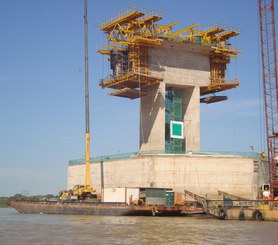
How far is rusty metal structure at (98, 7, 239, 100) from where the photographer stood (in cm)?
7975

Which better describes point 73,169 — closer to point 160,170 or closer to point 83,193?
point 83,193

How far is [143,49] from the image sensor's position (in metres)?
81.2

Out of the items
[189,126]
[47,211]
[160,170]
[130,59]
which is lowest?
[47,211]

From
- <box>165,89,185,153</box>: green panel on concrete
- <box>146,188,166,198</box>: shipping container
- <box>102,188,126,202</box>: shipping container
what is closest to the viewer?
<box>146,188,166,198</box>: shipping container

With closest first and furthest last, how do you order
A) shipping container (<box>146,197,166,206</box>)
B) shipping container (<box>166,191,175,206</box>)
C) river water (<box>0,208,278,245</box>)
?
river water (<box>0,208,278,245</box>)
shipping container (<box>146,197,166,206</box>)
shipping container (<box>166,191,175,206</box>)

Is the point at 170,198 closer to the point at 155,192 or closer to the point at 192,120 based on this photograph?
the point at 155,192

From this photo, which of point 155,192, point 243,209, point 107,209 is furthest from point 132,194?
point 243,209

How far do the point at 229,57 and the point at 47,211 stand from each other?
39.4 metres

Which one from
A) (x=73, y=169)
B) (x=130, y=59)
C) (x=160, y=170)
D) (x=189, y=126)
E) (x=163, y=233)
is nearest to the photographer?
(x=163, y=233)

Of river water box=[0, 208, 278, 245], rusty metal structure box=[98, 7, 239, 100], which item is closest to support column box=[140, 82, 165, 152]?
rusty metal structure box=[98, 7, 239, 100]

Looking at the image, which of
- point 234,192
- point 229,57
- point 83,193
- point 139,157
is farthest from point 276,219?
point 229,57

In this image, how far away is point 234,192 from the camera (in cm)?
7844

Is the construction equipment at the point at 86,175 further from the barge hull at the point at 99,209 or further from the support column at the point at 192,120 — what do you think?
the support column at the point at 192,120

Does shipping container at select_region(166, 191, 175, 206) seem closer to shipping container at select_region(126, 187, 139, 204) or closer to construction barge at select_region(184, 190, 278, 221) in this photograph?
construction barge at select_region(184, 190, 278, 221)
